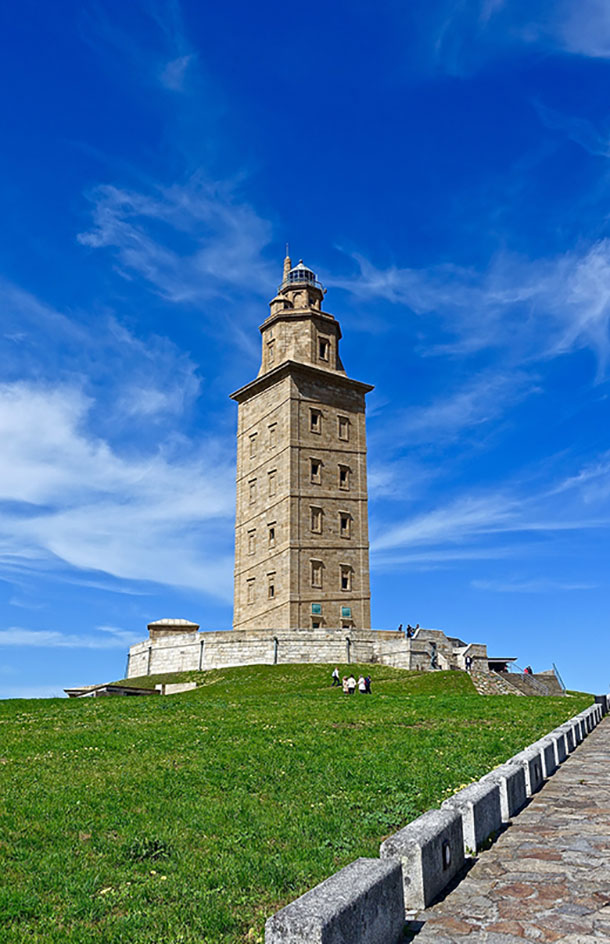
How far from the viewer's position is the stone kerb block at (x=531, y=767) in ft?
39.3

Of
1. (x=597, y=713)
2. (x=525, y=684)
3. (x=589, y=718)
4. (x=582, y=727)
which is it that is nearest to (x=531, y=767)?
(x=582, y=727)

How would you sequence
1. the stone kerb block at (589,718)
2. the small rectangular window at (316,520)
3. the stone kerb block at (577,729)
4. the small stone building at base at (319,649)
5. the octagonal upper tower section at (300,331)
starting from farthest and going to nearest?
the octagonal upper tower section at (300,331), the small rectangular window at (316,520), the small stone building at base at (319,649), the stone kerb block at (589,718), the stone kerb block at (577,729)

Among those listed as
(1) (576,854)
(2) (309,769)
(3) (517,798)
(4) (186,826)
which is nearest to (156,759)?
(2) (309,769)

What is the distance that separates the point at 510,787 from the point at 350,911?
6.26 metres

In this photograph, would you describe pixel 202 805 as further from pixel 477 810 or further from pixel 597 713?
pixel 597 713

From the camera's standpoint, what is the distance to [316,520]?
205ft

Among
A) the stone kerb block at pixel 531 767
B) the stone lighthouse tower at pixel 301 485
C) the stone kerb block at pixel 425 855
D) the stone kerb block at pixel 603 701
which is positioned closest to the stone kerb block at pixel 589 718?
the stone kerb block at pixel 603 701

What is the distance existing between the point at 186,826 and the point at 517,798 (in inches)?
182

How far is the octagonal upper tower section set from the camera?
68.6 metres

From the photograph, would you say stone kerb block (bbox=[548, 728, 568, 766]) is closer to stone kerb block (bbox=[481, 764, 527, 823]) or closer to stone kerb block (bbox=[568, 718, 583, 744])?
stone kerb block (bbox=[568, 718, 583, 744])

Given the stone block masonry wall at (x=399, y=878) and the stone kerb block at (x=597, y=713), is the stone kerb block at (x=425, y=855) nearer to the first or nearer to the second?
the stone block masonry wall at (x=399, y=878)

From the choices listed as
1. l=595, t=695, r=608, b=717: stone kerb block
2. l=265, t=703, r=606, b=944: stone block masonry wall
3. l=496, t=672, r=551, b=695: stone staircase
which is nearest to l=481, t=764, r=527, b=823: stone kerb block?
l=265, t=703, r=606, b=944: stone block masonry wall

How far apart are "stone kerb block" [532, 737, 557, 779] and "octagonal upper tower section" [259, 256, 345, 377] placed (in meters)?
53.5

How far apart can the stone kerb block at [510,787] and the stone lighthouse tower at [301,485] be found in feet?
154
